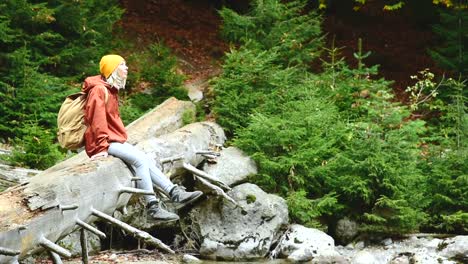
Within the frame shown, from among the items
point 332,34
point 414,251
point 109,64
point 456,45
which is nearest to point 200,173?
point 109,64

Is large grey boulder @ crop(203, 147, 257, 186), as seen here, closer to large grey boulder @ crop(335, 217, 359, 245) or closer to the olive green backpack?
large grey boulder @ crop(335, 217, 359, 245)

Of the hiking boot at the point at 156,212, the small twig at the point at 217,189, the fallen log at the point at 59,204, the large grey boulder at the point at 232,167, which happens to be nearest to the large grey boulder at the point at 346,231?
the large grey boulder at the point at 232,167

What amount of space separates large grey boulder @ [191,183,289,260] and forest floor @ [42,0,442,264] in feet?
25.4

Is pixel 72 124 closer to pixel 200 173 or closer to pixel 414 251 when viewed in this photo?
pixel 200 173

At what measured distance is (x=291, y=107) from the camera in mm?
11812

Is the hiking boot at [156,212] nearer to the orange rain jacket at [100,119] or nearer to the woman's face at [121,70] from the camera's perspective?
the orange rain jacket at [100,119]

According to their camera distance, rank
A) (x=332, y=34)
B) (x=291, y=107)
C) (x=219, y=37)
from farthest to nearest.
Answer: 1. (x=332, y=34)
2. (x=219, y=37)
3. (x=291, y=107)

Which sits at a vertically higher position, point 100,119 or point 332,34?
point 100,119

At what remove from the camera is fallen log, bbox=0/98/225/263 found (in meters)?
5.92

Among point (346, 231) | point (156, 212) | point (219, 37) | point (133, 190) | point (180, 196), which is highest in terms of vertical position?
point (133, 190)

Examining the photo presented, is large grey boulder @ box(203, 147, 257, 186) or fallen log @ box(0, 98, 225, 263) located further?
large grey boulder @ box(203, 147, 257, 186)

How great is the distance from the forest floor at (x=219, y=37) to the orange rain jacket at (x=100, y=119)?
918cm

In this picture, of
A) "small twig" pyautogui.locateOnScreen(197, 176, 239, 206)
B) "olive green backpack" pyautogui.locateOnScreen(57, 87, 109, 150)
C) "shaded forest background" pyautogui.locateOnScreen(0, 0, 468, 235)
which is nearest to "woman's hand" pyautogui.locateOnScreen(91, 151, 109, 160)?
"olive green backpack" pyautogui.locateOnScreen(57, 87, 109, 150)

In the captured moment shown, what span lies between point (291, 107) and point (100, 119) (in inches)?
199
